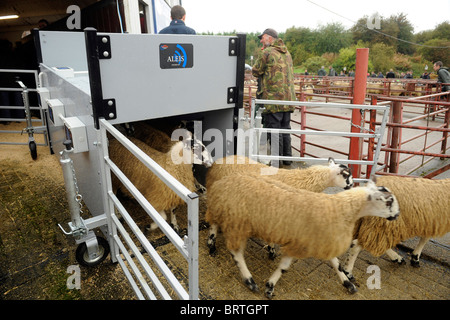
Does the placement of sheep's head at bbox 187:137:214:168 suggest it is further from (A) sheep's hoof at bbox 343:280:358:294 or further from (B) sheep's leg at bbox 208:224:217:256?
(A) sheep's hoof at bbox 343:280:358:294

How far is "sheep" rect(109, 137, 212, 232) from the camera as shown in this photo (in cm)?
340

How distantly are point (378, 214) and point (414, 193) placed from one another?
0.50m

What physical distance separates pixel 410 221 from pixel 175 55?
8.24 feet

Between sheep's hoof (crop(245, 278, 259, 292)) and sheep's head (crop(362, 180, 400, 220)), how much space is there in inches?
43.3

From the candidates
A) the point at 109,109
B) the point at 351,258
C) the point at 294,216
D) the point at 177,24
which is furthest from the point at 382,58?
the point at 109,109

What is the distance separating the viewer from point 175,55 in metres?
2.82

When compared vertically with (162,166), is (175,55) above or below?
above

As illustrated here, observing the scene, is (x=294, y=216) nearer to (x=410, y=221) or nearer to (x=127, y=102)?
(x=410, y=221)

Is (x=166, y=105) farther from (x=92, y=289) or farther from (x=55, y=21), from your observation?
(x=55, y=21)

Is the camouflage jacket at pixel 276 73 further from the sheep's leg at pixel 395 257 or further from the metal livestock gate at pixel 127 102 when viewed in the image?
the sheep's leg at pixel 395 257

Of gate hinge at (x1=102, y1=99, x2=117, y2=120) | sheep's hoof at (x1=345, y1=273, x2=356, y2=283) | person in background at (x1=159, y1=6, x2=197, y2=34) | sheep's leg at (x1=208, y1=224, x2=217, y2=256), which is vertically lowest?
sheep's hoof at (x1=345, y1=273, x2=356, y2=283)

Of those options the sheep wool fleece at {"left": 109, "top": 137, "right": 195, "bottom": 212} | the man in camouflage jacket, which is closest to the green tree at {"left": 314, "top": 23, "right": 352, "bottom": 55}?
the man in camouflage jacket

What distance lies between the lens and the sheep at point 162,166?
3396 millimetres

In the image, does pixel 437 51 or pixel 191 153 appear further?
pixel 437 51
